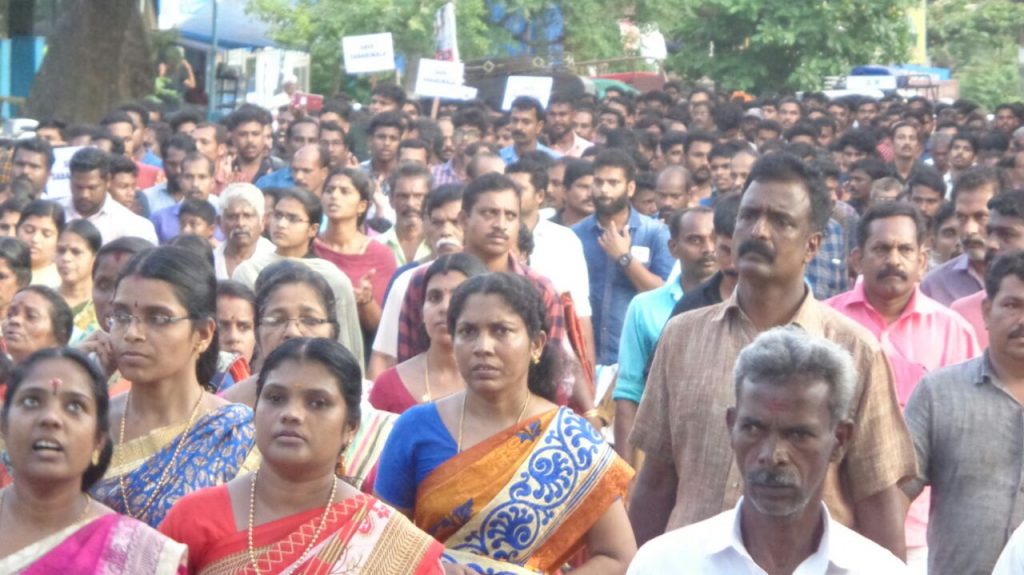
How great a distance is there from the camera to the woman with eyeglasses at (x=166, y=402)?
16.0 feet

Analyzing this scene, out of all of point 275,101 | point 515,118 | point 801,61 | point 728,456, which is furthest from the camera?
point 801,61

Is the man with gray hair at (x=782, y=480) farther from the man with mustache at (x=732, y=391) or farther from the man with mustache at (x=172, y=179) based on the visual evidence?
the man with mustache at (x=172, y=179)

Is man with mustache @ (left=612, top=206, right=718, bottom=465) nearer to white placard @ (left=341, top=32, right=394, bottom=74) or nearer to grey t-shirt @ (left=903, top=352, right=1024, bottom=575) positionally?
grey t-shirt @ (left=903, top=352, right=1024, bottom=575)

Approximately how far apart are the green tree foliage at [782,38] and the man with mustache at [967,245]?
21.2m

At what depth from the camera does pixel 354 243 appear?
383 inches

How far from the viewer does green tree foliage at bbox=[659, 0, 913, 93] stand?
31.8 m

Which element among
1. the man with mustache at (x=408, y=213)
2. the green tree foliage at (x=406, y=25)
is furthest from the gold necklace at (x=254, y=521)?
the green tree foliage at (x=406, y=25)

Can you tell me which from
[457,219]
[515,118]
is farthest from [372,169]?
[457,219]

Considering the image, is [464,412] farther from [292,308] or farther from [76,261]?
[76,261]

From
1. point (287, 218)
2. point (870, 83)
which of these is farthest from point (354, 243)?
point (870, 83)

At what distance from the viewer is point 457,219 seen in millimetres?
9039

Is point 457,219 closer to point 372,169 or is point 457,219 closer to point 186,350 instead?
point 186,350

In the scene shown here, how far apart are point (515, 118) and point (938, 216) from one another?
5501mm

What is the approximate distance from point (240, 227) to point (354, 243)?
0.56 metres
